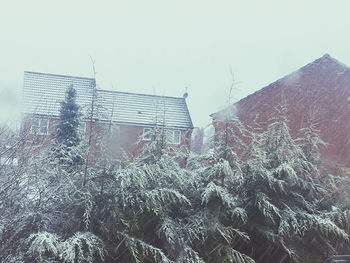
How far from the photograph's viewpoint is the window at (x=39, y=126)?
5504 millimetres

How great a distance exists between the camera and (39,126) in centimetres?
577

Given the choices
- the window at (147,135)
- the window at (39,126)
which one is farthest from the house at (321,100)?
the window at (39,126)

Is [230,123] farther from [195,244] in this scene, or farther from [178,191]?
[195,244]

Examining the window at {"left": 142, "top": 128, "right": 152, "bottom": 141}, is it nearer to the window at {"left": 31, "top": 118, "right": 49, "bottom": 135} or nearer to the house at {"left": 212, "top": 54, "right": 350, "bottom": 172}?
the window at {"left": 31, "top": 118, "right": 49, "bottom": 135}

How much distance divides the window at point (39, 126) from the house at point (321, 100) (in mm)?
5374

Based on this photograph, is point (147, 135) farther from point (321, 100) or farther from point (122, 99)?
point (122, 99)

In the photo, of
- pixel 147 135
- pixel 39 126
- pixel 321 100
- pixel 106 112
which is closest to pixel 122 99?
pixel 321 100

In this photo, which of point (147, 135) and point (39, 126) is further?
point (147, 135)

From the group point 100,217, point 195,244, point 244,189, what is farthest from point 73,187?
point 244,189

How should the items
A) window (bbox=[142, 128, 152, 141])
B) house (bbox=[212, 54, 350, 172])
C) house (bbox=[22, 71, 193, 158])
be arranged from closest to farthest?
house (bbox=[22, 71, 193, 158]) < window (bbox=[142, 128, 152, 141]) < house (bbox=[212, 54, 350, 172])

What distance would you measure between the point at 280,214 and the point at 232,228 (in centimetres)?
96

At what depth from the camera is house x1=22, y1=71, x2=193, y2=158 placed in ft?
17.8

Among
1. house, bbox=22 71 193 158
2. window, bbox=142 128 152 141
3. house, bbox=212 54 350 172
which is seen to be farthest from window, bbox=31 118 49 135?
house, bbox=212 54 350 172

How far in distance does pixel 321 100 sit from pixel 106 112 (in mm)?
8065
